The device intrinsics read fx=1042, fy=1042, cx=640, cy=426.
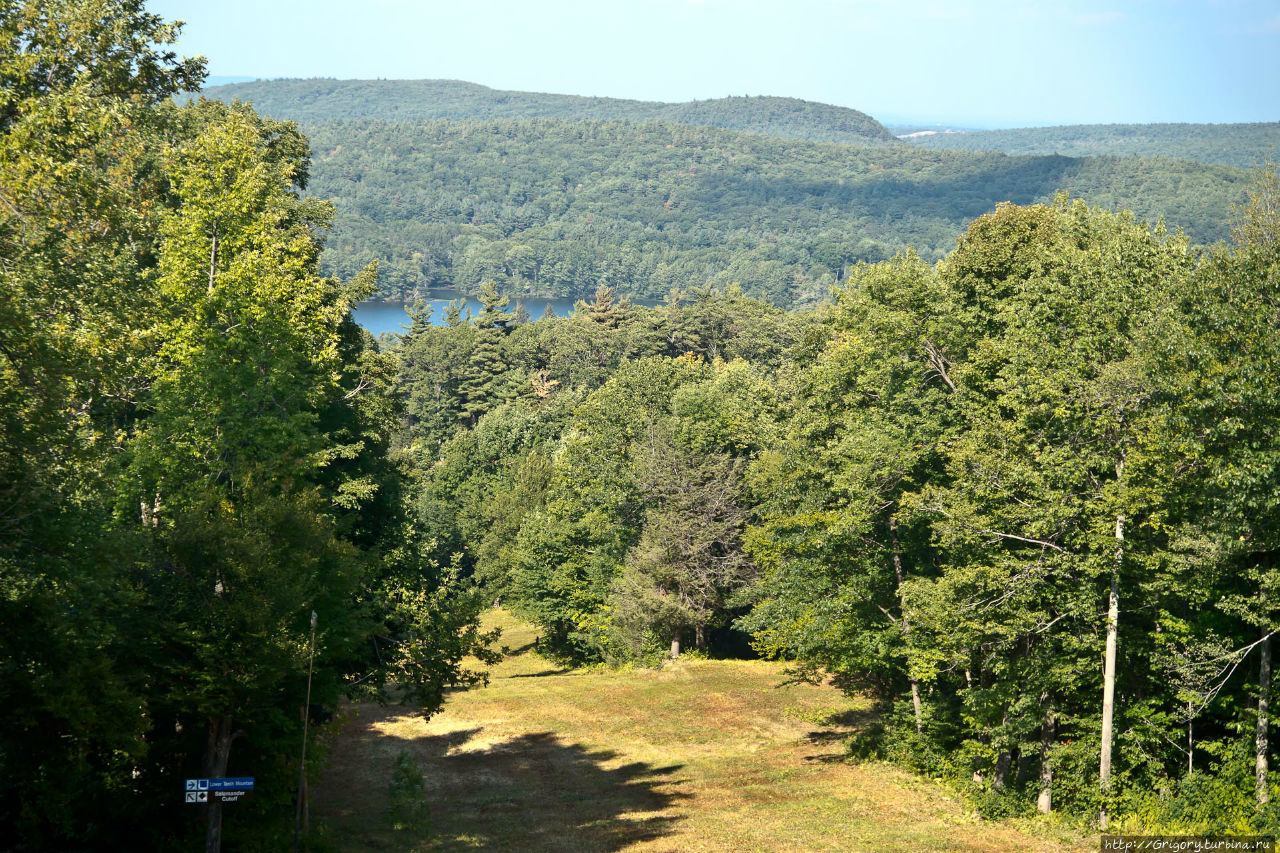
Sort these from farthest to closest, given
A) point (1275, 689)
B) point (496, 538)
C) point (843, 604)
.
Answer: point (496, 538) → point (843, 604) → point (1275, 689)

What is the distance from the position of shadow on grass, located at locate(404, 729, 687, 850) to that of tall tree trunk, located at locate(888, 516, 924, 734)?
6.85m

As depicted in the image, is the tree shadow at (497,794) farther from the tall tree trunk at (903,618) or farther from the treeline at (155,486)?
the tall tree trunk at (903,618)

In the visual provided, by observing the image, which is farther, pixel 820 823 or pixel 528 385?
pixel 528 385

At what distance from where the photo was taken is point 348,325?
124ft

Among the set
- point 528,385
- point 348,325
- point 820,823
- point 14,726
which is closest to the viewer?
point 14,726

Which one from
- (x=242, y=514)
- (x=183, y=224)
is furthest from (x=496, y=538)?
(x=242, y=514)

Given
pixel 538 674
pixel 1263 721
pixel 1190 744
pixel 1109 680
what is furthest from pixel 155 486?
pixel 538 674

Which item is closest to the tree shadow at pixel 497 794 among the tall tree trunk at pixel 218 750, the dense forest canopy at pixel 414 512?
the dense forest canopy at pixel 414 512

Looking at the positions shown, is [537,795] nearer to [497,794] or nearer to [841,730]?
[497,794]

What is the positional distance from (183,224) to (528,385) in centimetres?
7866

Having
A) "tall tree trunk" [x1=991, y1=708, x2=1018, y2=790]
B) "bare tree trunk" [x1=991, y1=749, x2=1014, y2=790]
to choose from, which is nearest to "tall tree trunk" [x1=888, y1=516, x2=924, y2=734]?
"tall tree trunk" [x1=991, y1=708, x2=1018, y2=790]

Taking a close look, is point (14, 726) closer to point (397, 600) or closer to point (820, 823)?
point (397, 600)

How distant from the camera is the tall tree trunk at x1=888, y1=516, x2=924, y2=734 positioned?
2761 cm

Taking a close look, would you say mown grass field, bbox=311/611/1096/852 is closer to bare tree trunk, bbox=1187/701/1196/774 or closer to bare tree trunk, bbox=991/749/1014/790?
bare tree trunk, bbox=991/749/1014/790
